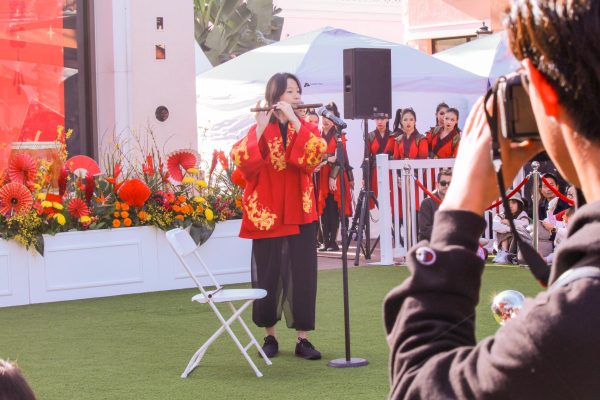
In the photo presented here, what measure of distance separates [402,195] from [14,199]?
4700mm

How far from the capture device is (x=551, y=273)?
1194 mm

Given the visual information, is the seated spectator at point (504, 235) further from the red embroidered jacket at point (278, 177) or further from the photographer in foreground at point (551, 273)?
the photographer in foreground at point (551, 273)

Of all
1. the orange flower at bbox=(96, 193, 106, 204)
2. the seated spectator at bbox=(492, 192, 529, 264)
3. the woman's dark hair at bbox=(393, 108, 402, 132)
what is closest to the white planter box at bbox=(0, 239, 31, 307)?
the orange flower at bbox=(96, 193, 106, 204)

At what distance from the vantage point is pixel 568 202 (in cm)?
1159

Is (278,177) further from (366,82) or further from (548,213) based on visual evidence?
(548,213)

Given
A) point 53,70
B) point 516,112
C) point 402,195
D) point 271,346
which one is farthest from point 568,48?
point 53,70

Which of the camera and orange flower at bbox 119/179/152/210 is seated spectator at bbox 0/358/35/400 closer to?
the camera

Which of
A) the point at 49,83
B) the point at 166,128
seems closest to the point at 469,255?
the point at 166,128

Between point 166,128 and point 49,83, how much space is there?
5.58 ft

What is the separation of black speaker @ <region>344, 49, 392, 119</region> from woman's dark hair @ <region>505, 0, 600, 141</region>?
874 centimetres

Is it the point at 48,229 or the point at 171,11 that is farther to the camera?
the point at 171,11

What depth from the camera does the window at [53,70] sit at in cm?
1345

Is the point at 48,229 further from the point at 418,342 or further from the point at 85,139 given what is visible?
the point at 418,342

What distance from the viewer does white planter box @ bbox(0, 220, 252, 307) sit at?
10273mm
